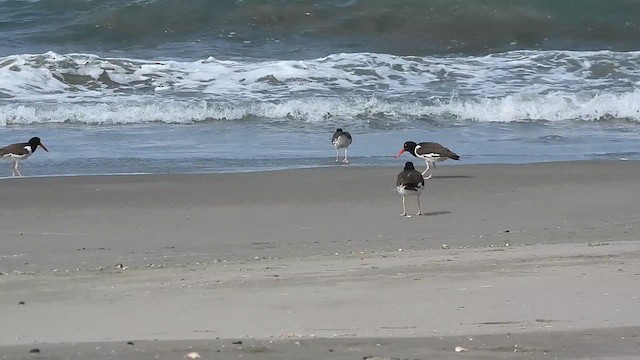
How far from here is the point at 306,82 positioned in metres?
20.2

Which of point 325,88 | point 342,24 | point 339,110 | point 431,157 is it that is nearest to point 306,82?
point 325,88

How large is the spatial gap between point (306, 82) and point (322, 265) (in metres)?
13.2

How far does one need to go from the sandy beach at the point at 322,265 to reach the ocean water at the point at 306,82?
185cm

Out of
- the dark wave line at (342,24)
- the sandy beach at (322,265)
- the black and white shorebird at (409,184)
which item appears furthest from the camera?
the dark wave line at (342,24)

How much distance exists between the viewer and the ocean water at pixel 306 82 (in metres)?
14.8

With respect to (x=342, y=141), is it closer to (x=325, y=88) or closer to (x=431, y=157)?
(x=431, y=157)

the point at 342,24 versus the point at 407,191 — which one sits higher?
the point at 342,24

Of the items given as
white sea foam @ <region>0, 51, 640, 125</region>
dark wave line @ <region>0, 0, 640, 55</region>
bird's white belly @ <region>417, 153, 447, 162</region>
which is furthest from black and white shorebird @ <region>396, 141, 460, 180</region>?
dark wave line @ <region>0, 0, 640, 55</region>

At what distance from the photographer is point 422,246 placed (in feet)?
27.3

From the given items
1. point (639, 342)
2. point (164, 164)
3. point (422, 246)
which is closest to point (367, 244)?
point (422, 246)

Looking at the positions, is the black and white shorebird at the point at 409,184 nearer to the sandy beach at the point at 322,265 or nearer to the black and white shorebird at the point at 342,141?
the sandy beach at the point at 322,265

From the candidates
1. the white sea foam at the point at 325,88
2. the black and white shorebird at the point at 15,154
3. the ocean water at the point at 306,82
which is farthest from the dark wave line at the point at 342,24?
the black and white shorebird at the point at 15,154

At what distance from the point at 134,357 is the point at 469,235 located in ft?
14.9

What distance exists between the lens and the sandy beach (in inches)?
200
